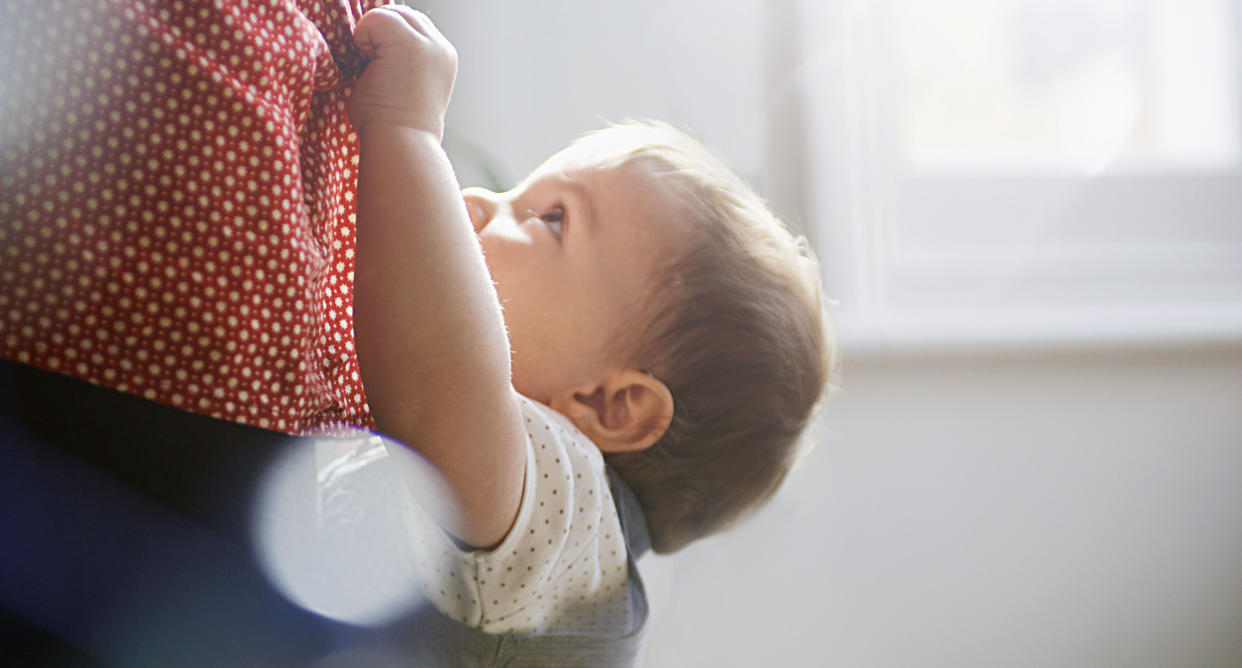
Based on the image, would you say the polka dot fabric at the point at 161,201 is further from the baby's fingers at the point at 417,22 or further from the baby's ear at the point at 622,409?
the baby's ear at the point at 622,409

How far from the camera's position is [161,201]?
0.32 meters

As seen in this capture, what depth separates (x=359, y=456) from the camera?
0.60 meters

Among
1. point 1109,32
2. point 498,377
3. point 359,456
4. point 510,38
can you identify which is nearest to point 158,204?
point 498,377

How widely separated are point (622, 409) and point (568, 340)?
7 centimetres

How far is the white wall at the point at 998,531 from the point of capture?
1270mm

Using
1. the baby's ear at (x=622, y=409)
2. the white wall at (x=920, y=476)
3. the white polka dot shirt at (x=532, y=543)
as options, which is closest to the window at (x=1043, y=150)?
the white wall at (x=920, y=476)

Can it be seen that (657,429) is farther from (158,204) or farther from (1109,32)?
(1109,32)

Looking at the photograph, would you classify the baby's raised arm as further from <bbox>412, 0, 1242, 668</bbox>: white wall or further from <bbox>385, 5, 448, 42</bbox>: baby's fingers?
<bbox>412, 0, 1242, 668</bbox>: white wall

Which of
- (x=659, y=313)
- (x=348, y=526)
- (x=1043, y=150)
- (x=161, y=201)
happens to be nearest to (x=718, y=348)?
(x=659, y=313)

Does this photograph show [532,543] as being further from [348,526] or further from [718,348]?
[718,348]

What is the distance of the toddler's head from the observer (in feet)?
2.19

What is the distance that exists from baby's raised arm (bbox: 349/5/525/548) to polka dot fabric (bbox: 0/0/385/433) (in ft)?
0.17

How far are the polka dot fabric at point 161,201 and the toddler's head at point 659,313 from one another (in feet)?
1.04

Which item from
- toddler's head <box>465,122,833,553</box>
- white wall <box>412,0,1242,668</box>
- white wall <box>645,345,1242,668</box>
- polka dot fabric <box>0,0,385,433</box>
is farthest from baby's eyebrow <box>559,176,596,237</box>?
white wall <box>645,345,1242,668</box>
